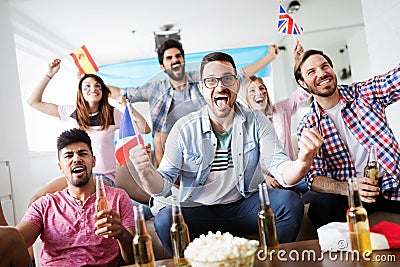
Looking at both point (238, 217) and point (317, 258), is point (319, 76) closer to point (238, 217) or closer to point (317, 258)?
point (238, 217)

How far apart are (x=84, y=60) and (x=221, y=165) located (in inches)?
45.6

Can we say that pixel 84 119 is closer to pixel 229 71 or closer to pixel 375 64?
pixel 229 71

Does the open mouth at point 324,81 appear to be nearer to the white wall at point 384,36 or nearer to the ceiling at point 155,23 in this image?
the white wall at point 384,36

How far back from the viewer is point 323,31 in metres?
5.83

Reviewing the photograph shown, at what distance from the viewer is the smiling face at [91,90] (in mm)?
2600

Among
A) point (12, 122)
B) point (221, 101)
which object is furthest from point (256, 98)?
point (12, 122)

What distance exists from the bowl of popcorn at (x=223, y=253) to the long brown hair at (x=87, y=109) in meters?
1.75

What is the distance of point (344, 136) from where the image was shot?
199cm

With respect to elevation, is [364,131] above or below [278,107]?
below

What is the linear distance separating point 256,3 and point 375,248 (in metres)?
3.69

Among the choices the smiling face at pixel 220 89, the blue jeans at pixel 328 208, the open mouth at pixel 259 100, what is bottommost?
the blue jeans at pixel 328 208

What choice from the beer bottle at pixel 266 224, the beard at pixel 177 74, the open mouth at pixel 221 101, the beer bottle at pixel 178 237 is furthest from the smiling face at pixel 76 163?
the beer bottle at pixel 266 224

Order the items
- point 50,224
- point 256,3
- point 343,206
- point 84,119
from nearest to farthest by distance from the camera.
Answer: point 50,224 < point 343,206 < point 84,119 < point 256,3

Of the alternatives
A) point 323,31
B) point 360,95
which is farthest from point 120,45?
point 360,95
